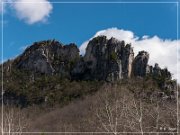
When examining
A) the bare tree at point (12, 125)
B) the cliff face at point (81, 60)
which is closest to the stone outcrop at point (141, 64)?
the cliff face at point (81, 60)

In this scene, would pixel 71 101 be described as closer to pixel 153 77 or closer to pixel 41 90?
Answer: pixel 41 90

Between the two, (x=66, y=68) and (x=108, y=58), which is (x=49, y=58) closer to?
(x=66, y=68)

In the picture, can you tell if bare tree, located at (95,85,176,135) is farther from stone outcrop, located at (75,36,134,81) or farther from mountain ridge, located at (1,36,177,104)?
stone outcrop, located at (75,36,134,81)

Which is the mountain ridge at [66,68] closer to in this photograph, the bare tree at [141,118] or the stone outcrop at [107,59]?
the stone outcrop at [107,59]

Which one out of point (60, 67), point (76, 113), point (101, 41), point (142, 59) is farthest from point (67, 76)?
point (76, 113)

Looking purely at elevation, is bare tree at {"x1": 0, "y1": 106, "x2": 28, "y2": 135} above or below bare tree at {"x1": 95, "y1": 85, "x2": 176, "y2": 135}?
below

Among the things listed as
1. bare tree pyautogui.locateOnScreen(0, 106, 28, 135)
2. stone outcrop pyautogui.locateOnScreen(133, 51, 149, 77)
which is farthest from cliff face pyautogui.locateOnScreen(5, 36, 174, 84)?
bare tree pyautogui.locateOnScreen(0, 106, 28, 135)

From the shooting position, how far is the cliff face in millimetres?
46938

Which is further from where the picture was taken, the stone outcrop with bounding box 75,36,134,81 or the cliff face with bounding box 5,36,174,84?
the cliff face with bounding box 5,36,174,84

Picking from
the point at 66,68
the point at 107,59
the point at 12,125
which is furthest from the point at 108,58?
the point at 12,125

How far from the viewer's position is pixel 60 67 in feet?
169

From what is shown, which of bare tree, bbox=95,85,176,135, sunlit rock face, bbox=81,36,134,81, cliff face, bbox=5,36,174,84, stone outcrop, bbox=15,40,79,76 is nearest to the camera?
bare tree, bbox=95,85,176,135

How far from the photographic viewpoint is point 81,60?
53094mm

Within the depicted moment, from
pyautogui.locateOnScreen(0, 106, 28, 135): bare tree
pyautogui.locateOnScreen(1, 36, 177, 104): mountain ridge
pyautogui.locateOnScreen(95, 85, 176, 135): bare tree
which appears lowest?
pyautogui.locateOnScreen(0, 106, 28, 135): bare tree
